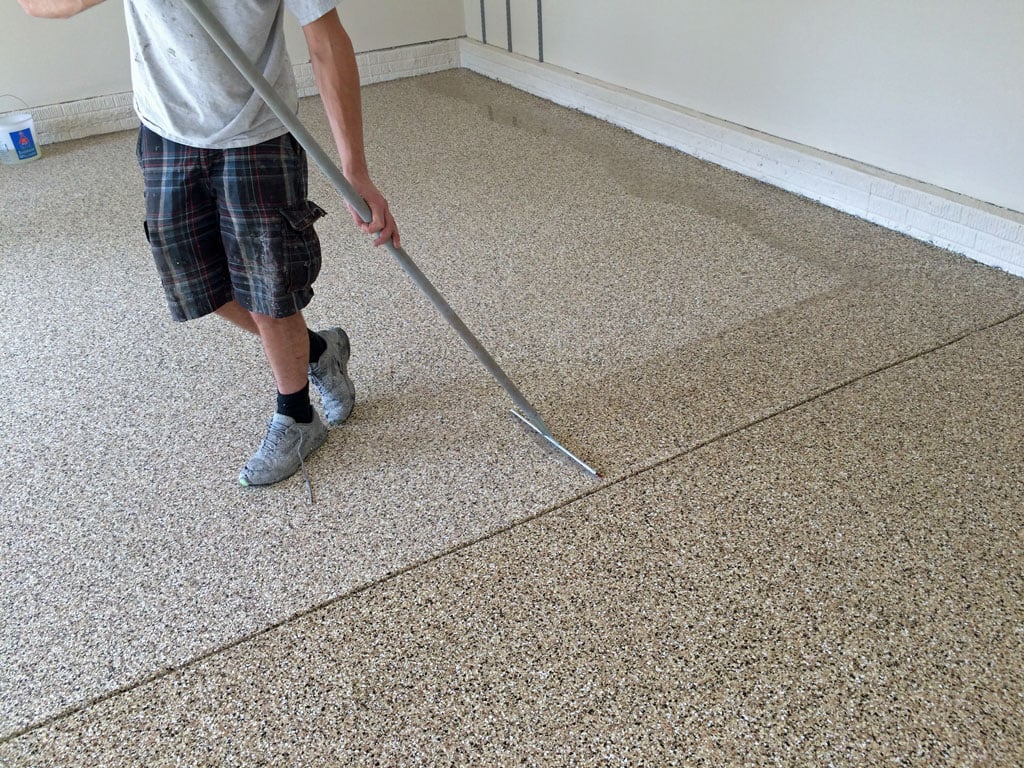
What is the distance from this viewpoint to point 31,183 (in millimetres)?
3574

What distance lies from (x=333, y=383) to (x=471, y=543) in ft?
1.82

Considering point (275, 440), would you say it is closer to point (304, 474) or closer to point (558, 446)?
point (304, 474)

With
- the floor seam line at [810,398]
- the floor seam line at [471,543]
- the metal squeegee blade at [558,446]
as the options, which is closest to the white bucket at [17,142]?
the metal squeegee blade at [558,446]

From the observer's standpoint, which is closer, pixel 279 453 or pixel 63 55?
pixel 279 453

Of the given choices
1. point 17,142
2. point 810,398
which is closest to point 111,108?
point 17,142

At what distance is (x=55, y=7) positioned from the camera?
127 centimetres

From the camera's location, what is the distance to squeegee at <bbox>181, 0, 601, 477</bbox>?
3.98 ft

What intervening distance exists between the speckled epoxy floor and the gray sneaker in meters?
0.05

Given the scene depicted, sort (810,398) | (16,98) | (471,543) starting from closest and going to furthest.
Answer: (471,543)
(810,398)
(16,98)

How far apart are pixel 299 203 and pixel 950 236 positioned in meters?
1.87

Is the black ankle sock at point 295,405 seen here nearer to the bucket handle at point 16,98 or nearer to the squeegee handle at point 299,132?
the squeegee handle at point 299,132

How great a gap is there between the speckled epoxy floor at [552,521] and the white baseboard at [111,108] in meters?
1.74

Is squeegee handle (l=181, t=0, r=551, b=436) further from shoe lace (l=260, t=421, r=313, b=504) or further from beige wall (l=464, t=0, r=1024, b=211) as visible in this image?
beige wall (l=464, t=0, r=1024, b=211)

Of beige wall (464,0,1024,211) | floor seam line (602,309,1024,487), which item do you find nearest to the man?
floor seam line (602,309,1024,487)
